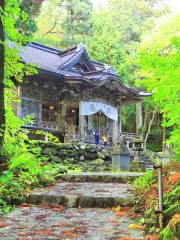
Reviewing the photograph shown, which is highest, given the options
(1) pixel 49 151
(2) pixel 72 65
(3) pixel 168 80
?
(2) pixel 72 65

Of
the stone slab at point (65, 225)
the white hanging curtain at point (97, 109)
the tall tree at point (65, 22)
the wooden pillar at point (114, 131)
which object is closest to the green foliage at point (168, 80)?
the stone slab at point (65, 225)

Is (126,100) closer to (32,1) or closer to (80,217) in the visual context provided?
(32,1)

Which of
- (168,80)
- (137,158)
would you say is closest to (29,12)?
(137,158)

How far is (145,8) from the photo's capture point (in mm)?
53062

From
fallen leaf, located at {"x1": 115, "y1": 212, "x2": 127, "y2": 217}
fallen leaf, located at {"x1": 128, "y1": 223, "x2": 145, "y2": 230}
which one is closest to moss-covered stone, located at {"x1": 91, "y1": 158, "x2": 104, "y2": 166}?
fallen leaf, located at {"x1": 115, "y1": 212, "x2": 127, "y2": 217}

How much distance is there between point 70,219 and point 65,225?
0.43 m

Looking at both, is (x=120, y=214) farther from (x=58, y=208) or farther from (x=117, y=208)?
(x=58, y=208)

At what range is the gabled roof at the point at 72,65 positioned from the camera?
2488 cm

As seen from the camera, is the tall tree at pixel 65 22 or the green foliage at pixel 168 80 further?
the tall tree at pixel 65 22

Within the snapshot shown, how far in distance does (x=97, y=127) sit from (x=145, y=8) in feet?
99.9

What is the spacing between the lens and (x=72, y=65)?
27812 millimetres

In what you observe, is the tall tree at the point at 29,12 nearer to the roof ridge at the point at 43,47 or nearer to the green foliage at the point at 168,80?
the roof ridge at the point at 43,47

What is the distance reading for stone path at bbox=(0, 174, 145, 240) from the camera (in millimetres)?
4801

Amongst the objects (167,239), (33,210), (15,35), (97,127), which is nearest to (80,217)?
(33,210)
